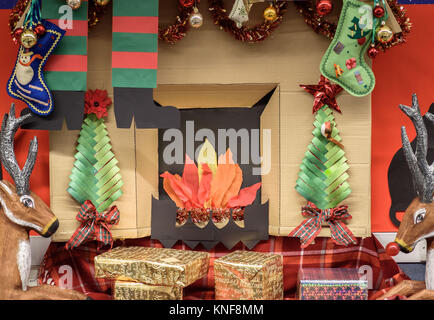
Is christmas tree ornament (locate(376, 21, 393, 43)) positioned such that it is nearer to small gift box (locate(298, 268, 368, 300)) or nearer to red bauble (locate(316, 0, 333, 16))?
red bauble (locate(316, 0, 333, 16))

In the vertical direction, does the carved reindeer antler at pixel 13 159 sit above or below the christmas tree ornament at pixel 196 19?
below

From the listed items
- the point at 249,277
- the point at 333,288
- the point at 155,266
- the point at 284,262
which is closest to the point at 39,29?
the point at 155,266

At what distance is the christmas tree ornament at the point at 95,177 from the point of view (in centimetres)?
236

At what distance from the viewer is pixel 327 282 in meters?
2.10

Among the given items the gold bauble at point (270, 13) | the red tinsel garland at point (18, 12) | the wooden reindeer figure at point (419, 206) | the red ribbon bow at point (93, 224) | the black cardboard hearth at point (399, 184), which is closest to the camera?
the wooden reindeer figure at point (419, 206)

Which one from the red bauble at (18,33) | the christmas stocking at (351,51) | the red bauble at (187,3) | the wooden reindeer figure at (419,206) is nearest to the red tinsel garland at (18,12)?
the red bauble at (18,33)

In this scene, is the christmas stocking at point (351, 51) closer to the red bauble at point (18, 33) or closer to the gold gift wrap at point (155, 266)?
the gold gift wrap at point (155, 266)

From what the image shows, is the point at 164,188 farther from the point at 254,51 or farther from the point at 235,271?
the point at 254,51

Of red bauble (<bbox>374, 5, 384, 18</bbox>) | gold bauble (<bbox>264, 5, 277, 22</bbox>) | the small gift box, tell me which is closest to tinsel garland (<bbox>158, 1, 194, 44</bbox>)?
gold bauble (<bbox>264, 5, 277, 22</bbox>)

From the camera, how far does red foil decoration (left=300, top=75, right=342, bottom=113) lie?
2.27 m

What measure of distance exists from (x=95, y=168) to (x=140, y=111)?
387mm

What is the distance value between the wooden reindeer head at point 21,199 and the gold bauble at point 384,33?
1584mm

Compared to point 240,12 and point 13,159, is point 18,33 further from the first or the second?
point 240,12
